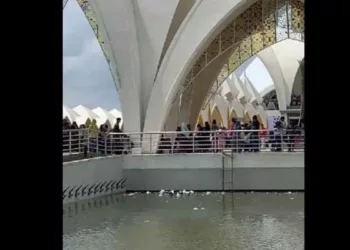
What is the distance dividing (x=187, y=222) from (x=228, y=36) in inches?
411

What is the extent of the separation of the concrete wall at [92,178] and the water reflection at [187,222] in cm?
32

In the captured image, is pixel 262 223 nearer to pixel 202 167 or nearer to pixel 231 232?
pixel 231 232

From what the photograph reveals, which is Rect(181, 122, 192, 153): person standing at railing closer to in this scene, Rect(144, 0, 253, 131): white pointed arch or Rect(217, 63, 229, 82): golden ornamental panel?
Rect(144, 0, 253, 131): white pointed arch

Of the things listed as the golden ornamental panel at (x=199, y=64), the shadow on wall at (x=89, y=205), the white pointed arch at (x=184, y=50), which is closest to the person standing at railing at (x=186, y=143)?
the shadow on wall at (x=89, y=205)

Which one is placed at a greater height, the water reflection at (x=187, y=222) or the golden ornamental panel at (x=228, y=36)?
the golden ornamental panel at (x=228, y=36)

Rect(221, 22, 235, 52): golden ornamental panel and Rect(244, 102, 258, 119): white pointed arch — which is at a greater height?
Result: Rect(221, 22, 235, 52): golden ornamental panel

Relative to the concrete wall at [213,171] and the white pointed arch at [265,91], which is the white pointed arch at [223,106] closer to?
the white pointed arch at [265,91]

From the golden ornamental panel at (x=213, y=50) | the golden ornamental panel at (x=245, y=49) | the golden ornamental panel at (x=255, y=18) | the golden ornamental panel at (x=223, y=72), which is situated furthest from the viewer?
the golden ornamental panel at (x=223, y=72)

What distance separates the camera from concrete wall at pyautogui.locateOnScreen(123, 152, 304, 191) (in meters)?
14.2

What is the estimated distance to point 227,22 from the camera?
1814cm

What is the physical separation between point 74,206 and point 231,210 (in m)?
3.18

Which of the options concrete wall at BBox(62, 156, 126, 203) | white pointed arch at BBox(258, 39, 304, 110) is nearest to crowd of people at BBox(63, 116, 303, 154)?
concrete wall at BBox(62, 156, 126, 203)

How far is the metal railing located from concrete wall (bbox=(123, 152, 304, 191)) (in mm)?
467

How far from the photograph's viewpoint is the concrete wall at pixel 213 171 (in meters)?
14.2
